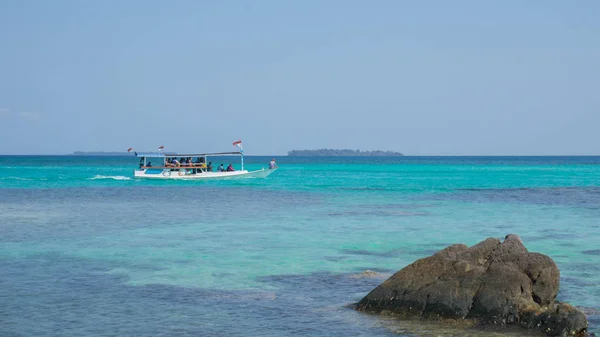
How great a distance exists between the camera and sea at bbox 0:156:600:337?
1205 cm

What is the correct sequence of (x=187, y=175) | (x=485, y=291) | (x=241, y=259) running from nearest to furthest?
(x=485, y=291) < (x=241, y=259) < (x=187, y=175)

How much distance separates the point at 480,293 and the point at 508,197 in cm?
3325

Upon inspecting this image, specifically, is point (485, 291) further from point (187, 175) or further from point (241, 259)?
point (187, 175)

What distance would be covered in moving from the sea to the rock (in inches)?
15.2

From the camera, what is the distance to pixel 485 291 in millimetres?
11836

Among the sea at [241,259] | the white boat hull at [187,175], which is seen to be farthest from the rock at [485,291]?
the white boat hull at [187,175]

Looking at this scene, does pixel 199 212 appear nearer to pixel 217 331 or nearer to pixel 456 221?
pixel 456 221

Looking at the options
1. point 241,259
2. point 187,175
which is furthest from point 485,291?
point 187,175

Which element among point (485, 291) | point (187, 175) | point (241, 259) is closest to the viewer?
point (485, 291)

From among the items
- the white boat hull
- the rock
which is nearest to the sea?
the rock

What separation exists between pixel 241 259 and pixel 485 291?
834 centimetres

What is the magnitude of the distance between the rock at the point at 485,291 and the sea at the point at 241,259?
0.39 m

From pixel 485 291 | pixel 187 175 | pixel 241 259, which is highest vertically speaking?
pixel 187 175

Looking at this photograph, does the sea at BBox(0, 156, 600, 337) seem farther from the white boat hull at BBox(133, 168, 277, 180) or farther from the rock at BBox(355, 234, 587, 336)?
the white boat hull at BBox(133, 168, 277, 180)
